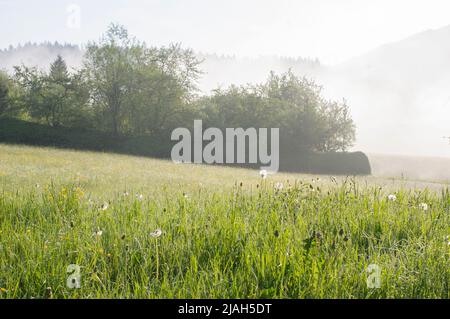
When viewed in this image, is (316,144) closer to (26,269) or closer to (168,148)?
(168,148)

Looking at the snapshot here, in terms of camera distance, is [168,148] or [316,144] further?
[316,144]

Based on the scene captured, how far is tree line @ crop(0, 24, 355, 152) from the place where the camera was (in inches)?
1694

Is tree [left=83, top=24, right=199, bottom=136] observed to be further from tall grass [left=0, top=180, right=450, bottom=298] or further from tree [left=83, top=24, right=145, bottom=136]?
tall grass [left=0, top=180, right=450, bottom=298]

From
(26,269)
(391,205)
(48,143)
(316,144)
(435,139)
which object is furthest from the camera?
(435,139)

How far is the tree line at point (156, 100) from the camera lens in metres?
43.0

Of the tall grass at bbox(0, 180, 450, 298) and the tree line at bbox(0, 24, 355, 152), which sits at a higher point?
the tree line at bbox(0, 24, 355, 152)

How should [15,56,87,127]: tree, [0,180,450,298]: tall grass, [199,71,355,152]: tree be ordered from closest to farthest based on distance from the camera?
[0,180,450,298]: tall grass → [199,71,355,152]: tree → [15,56,87,127]: tree

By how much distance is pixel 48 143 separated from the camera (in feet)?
125

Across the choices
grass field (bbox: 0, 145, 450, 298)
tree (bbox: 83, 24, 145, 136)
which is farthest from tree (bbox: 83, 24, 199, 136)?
grass field (bbox: 0, 145, 450, 298)

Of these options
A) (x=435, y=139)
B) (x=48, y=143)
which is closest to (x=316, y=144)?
(x=48, y=143)

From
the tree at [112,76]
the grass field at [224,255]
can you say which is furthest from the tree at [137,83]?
the grass field at [224,255]

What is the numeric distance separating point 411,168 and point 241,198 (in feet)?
145

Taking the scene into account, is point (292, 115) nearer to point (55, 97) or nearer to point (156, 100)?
point (156, 100)

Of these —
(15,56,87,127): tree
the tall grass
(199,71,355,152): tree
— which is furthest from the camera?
(15,56,87,127): tree
